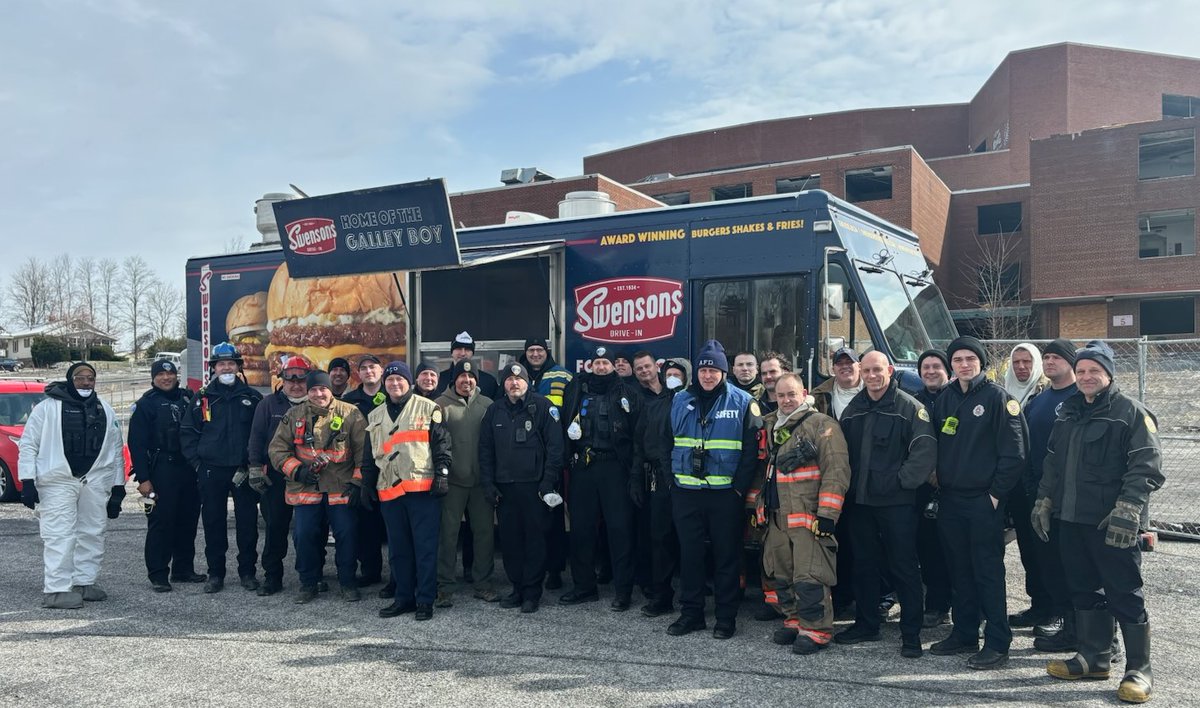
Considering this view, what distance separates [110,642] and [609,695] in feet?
11.4

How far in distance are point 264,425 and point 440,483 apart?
1753mm

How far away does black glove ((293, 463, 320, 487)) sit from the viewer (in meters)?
6.37

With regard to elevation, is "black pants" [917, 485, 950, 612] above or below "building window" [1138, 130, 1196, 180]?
below

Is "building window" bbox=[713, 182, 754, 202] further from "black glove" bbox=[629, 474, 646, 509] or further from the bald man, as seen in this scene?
the bald man

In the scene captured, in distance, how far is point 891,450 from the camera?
16.7ft

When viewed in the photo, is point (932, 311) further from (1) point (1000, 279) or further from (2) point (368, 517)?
(1) point (1000, 279)

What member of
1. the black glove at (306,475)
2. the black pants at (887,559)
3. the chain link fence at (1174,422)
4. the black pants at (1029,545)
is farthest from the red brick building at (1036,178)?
the black pants at (887,559)

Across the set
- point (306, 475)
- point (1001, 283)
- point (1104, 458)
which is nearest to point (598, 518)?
point (306, 475)

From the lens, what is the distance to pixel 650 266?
730cm

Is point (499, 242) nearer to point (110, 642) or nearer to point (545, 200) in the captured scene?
point (110, 642)

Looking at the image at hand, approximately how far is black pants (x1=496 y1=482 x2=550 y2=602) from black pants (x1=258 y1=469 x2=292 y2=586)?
1563 millimetres

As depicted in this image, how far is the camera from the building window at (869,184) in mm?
34375

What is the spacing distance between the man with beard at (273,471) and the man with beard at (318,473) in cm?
19

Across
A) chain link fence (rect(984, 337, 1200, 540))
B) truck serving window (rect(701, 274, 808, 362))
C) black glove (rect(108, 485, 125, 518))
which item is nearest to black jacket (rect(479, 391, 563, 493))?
truck serving window (rect(701, 274, 808, 362))
